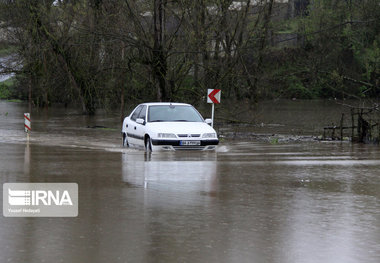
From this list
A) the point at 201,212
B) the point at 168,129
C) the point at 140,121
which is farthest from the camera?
the point at 140,121

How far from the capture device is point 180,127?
1967cm

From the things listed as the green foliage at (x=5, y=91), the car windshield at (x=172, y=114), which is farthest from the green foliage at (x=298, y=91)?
the car windshield at (x=172, y=114)

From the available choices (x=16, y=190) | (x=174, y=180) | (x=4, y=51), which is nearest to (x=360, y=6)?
(x=174, y=180)

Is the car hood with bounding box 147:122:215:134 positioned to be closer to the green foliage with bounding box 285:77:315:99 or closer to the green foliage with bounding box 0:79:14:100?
the green foliage with bounding box 0:79:14:100

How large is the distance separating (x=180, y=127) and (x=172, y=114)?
4.75 ft

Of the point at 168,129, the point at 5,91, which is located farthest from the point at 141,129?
the point at 5,91

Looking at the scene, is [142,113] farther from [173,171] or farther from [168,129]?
[173,171]

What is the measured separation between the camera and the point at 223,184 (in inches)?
501

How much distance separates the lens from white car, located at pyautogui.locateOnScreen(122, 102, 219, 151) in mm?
19281

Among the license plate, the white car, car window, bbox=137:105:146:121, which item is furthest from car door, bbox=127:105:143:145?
the license plate

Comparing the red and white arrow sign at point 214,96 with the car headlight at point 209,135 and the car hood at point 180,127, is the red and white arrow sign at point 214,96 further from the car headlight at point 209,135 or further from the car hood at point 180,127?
the car headlight at point 209,135

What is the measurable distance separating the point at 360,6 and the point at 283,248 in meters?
27.7

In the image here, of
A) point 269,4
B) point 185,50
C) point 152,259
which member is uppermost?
point 269,4

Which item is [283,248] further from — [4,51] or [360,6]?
[4,51]
